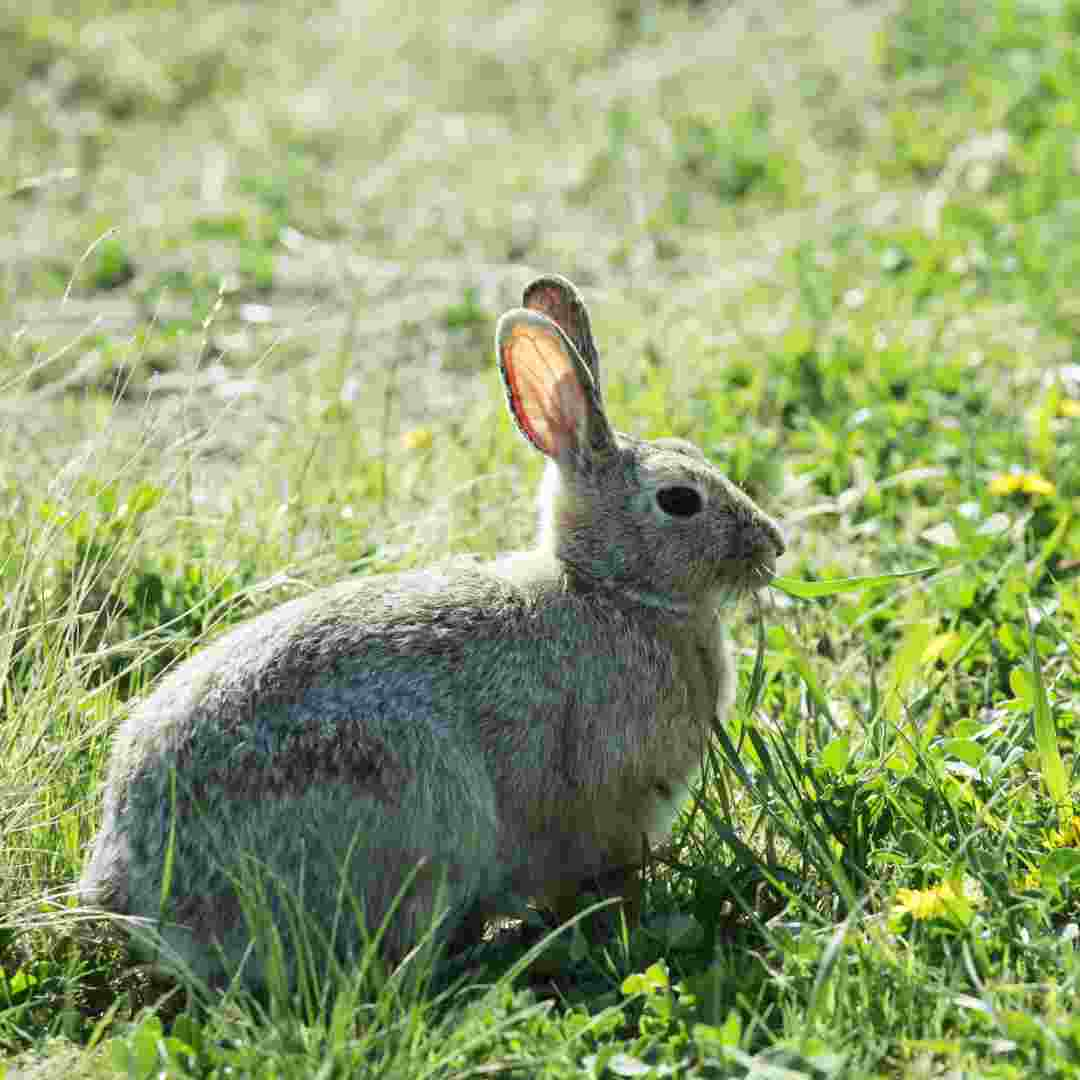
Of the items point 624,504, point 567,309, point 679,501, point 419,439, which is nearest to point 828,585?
point 679,501

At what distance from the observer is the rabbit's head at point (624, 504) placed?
409 cm

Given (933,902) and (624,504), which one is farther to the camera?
(624,504)

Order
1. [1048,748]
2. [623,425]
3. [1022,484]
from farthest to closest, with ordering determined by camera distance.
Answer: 1. [623,425]
2. [1022,484]
3. [1048,748]

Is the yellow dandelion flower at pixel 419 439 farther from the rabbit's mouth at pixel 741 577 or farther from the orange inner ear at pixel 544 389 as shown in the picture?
the rabbit's mouth at pixel 741 577

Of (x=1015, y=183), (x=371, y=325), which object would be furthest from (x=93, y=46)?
(x=1015, y=183)

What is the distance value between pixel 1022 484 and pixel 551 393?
168 cm

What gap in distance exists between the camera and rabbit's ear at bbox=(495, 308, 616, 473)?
4.00 m

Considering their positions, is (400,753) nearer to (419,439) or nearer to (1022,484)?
(419,439)

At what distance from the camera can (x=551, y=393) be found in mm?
4137

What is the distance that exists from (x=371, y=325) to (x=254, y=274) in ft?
2.64

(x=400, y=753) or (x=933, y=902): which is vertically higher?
(x=400, y=753)

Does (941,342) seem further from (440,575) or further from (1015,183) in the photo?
(440,575)

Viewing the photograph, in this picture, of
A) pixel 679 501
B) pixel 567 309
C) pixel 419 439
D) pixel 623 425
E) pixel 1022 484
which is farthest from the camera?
pixel 623 425

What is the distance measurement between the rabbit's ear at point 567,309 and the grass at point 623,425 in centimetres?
68
